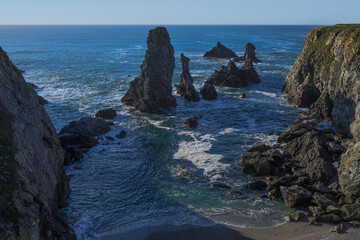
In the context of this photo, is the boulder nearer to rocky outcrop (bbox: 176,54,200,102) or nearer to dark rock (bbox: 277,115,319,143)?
dark rock (bbox: 277,115,319,143)

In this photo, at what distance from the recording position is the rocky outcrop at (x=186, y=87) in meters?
65.3

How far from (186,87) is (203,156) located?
30178 millimetres

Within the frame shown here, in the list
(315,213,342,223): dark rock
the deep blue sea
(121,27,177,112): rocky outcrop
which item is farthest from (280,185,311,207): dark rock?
(121,27,177,112): rocky outcrop

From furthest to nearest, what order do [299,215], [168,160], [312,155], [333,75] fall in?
[333,75] < [168,160] < [312,155] < [299,215]

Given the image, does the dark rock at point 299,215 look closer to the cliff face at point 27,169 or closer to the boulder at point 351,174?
the boulder at point 351,174

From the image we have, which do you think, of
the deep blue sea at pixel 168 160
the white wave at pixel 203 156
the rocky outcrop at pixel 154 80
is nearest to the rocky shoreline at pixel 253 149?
the rocky outcrop at pixel 154 80

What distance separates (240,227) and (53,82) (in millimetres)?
74035

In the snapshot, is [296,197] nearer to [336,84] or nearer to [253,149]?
[253,149]

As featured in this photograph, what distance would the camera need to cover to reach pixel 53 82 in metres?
83.8

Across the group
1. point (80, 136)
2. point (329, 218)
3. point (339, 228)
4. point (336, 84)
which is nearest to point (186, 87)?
point (80, 136)

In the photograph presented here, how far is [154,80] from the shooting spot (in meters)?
59.9

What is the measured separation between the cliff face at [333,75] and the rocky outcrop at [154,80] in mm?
27467

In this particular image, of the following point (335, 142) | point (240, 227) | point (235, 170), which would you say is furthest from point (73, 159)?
point (335, 142)

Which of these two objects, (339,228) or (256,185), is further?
(256,185)
